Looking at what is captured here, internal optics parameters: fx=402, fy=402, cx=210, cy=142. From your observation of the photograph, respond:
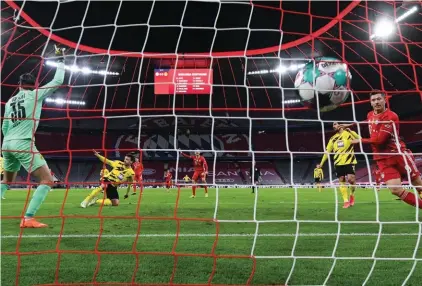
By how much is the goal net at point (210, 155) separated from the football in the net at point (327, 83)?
77 millimetres

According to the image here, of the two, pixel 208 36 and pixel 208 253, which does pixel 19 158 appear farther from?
pixel 208 36

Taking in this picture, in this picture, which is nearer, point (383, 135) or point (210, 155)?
point (383, 135)

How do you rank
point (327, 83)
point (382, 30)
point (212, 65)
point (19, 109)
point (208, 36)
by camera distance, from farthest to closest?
point (208, 36) → point (212, 65) → point (382, 30) → point (19, 109) → point (327, 83)

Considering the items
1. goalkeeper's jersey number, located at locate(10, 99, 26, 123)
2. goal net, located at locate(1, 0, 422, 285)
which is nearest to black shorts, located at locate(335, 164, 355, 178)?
goal net, located at locate(1, 0, 422, 285)

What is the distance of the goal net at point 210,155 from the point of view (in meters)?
3.10

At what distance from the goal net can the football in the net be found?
0.08 metres

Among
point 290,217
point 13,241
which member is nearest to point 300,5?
point 290,217

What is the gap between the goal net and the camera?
122 inches

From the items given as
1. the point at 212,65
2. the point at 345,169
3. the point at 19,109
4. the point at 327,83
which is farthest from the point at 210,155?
the point at 327,83

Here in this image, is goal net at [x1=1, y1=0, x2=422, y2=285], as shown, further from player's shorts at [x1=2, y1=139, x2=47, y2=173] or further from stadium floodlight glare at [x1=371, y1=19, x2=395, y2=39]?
player's shorts at [x1=2, y1=139, x2=47, y2=173]

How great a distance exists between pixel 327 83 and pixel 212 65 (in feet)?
37.1


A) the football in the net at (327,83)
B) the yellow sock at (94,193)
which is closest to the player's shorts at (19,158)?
the football in the net at (327,83)

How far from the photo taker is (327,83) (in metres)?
3.98

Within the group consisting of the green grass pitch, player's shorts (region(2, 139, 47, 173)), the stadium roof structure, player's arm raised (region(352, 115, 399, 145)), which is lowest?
the green grass pitch
